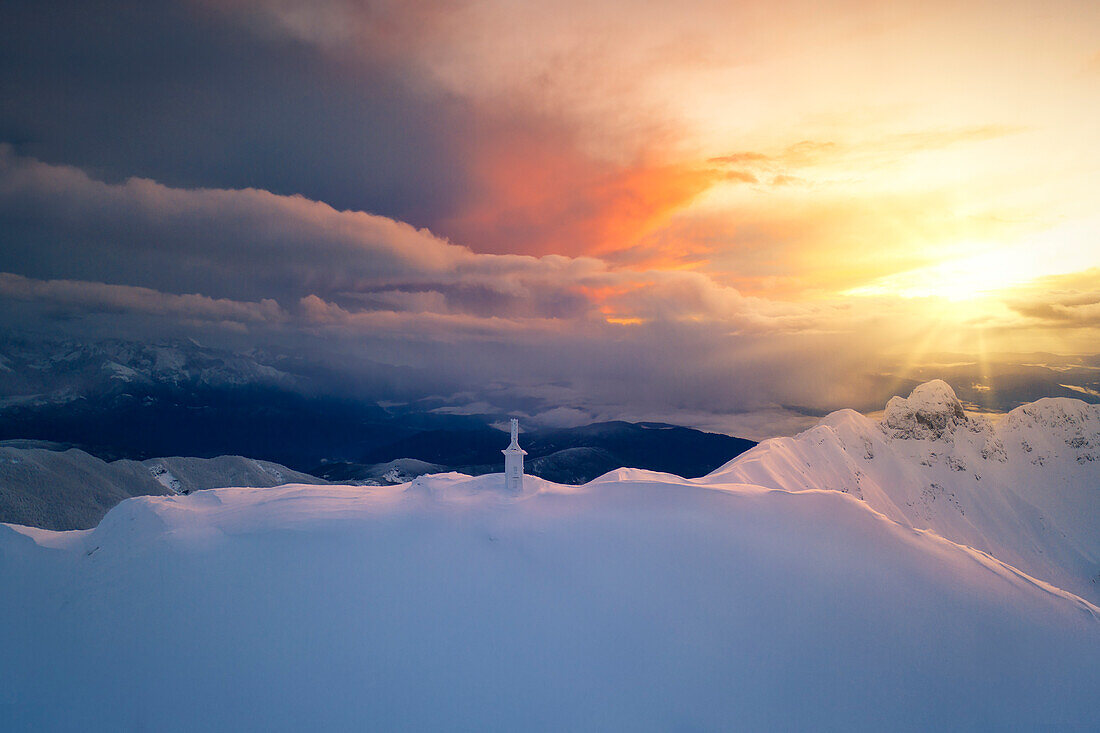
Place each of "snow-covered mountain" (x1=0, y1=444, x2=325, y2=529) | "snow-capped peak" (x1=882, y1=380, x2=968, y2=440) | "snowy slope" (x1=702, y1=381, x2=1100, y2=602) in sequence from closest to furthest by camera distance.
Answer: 1. "snow-covered mountain" (x1=0, y1=444, x2=325, y2=529)
2. "snowy slope" (x1=702, y1=381, x2=1100, y2=602)
3. "snow-capped peak" (x1=882, y1=380, x2=968, y2=440)

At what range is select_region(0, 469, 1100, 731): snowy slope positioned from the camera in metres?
18.9

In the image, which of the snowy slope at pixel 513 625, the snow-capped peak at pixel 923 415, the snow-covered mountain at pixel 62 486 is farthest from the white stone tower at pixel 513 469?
the snow-capped peak at pixel 923 415

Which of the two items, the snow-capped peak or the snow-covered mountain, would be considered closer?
the snow-covered mountain

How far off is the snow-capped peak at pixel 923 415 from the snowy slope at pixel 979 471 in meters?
0.37

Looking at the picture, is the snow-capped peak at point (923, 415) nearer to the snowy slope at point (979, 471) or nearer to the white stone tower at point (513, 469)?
the snowy slope at point (979, 471)

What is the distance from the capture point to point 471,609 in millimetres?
22016

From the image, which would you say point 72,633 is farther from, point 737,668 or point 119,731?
point 737,668

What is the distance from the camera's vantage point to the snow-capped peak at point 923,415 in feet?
521

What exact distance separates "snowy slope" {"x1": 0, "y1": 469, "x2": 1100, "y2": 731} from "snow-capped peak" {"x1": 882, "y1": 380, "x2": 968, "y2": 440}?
16120 centimetres

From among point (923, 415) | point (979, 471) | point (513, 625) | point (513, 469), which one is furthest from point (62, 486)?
point (979, 471)

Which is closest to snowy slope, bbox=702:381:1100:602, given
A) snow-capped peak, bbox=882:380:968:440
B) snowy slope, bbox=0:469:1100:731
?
snow-capped peak, bbox=882:380:968:440

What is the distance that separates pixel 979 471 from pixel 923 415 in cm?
2373

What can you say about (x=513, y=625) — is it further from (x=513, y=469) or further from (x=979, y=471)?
(x=979, y=471)

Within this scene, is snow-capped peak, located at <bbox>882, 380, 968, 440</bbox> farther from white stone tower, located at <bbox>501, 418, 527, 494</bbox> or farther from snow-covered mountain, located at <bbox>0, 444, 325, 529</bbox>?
snow-covered mountain, located at <bbox>0, 444, 325, 529</bbox>
